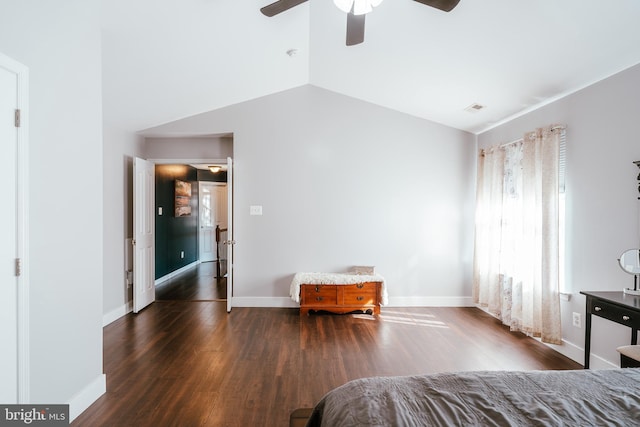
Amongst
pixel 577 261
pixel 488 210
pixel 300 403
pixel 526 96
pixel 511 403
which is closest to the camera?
pixel 511 403

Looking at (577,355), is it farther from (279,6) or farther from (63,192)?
(63,192)

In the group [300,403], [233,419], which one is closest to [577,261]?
[300,403]

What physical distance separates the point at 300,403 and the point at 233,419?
1.48 feet

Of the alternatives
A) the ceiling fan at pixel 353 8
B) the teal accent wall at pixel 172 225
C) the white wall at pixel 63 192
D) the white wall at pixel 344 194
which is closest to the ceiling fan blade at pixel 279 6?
the ceiling fan at pixel 353 8

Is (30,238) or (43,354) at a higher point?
(30,238)

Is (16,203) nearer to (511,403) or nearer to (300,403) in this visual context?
(300,403)

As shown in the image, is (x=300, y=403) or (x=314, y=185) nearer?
(x=300, y=403)

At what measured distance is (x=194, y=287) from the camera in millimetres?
5203

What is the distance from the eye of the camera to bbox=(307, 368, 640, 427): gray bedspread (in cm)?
97

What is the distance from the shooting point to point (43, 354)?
1.69m

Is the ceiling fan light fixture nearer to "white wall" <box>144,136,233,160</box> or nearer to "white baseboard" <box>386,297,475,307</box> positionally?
"white wall" <box>144,136,233,160</box>

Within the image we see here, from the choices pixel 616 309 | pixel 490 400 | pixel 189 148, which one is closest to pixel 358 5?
pixel 490 400

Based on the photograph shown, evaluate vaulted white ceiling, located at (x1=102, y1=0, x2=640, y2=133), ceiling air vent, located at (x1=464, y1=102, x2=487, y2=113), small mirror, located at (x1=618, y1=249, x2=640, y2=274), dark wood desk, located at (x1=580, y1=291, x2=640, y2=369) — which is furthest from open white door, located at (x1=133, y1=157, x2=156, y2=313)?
small mirror, located at (x1=618, y1=249, x2=640, y2=274)

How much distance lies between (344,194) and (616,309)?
2.93 metres
